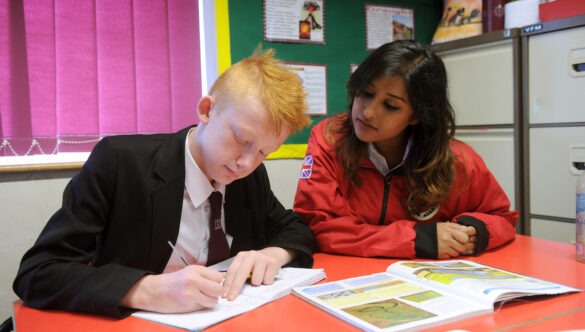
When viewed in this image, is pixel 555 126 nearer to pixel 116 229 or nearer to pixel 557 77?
pixel 557 77

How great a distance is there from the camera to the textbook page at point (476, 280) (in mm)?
834

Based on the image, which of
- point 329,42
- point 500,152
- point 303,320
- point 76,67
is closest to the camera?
point 303,320

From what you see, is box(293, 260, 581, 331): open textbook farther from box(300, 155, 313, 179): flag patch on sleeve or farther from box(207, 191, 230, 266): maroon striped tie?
box(300, 155, 313, 179): flag patch on sleeve

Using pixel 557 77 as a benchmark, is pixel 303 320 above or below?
below

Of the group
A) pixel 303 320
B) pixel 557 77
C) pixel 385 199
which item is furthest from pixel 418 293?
pixel 557 77

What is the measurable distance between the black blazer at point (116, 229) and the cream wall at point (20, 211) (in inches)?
40.7

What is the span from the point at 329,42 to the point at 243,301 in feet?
6.55

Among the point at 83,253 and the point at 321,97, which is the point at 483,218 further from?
the point at 321,97

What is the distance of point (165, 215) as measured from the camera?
3.34 feet

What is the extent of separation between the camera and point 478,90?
2529 millimetres

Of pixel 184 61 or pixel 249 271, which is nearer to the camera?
pixel 249 271

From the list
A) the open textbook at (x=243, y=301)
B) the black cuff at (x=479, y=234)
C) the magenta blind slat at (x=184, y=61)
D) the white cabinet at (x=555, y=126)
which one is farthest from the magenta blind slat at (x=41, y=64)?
the white cabinet at (x=555, y=126)

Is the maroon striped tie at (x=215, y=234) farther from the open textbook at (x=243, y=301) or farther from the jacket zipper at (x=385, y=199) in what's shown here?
the jacket zipper at (x=385, y=199)

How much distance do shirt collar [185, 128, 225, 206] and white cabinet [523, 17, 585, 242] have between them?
1.78 m
